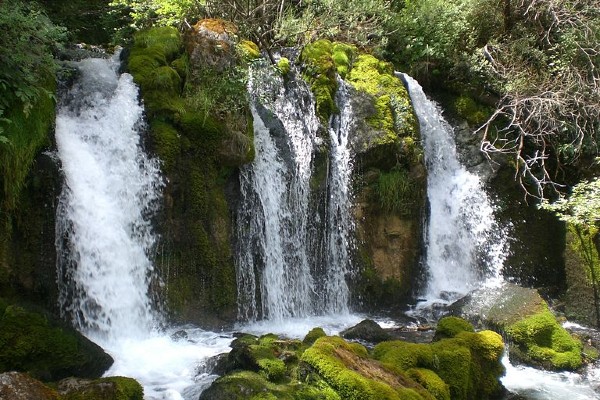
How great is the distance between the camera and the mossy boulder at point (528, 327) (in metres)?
7.75

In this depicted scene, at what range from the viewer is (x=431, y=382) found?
5.72 metres

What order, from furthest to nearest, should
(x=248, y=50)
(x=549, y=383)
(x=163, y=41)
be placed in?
1. (x=248, y=50)
2. (x=163, y=41)
3. (x=549, y=383)

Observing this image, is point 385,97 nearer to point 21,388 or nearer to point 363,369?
point 363,369

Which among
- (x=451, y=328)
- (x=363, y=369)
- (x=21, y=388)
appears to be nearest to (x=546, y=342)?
(x=451, y=328)

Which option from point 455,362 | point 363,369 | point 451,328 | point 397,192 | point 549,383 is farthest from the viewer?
point 397,192

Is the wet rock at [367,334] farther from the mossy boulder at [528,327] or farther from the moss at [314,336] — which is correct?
the mossy boulder at [528,327]

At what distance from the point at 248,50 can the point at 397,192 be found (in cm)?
412

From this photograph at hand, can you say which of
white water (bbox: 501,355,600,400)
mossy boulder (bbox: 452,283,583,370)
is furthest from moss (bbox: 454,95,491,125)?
white water (bbox: 501,355,600,400)

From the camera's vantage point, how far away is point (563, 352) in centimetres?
784

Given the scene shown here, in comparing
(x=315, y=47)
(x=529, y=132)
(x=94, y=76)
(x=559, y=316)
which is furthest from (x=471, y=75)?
(x=94, y=76)

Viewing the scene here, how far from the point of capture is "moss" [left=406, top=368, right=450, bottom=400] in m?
5.65

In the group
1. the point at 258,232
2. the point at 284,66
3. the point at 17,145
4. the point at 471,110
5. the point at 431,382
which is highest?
the point at 284,66

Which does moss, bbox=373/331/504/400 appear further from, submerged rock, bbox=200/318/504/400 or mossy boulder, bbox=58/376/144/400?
mossy boulder, bbox=58/376/144/400

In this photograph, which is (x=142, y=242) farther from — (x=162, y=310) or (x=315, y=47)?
(x=315, y=47)
